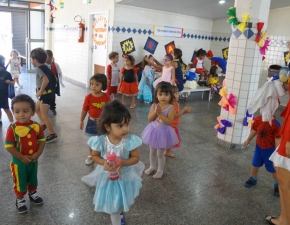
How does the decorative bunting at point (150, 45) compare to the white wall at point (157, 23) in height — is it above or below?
below

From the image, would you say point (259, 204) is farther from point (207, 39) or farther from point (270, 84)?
point (207, 39)

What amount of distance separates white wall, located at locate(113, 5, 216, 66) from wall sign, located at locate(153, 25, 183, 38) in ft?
0.30

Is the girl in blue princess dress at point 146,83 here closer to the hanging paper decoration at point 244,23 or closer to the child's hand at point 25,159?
the hanging paper decoration at point 244,23

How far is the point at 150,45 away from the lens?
8359 mm

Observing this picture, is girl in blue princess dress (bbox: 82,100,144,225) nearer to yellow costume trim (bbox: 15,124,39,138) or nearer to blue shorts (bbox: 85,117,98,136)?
yellow costume trim (bbox: 15,124,39,138)

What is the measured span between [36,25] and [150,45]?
6.20m

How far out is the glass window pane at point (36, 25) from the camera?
11844 millimetres

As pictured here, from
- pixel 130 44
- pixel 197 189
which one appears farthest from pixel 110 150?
pixel 130 44

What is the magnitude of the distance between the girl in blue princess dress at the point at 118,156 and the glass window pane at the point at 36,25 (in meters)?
11.3

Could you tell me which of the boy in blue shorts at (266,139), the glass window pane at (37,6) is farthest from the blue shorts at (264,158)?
the glass window pane at (37,6)

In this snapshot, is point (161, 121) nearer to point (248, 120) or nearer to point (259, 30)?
point (248, 120)

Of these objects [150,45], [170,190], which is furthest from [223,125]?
[150,45]

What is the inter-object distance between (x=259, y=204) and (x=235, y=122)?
1.74 metres

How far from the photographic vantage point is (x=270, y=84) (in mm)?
2869
